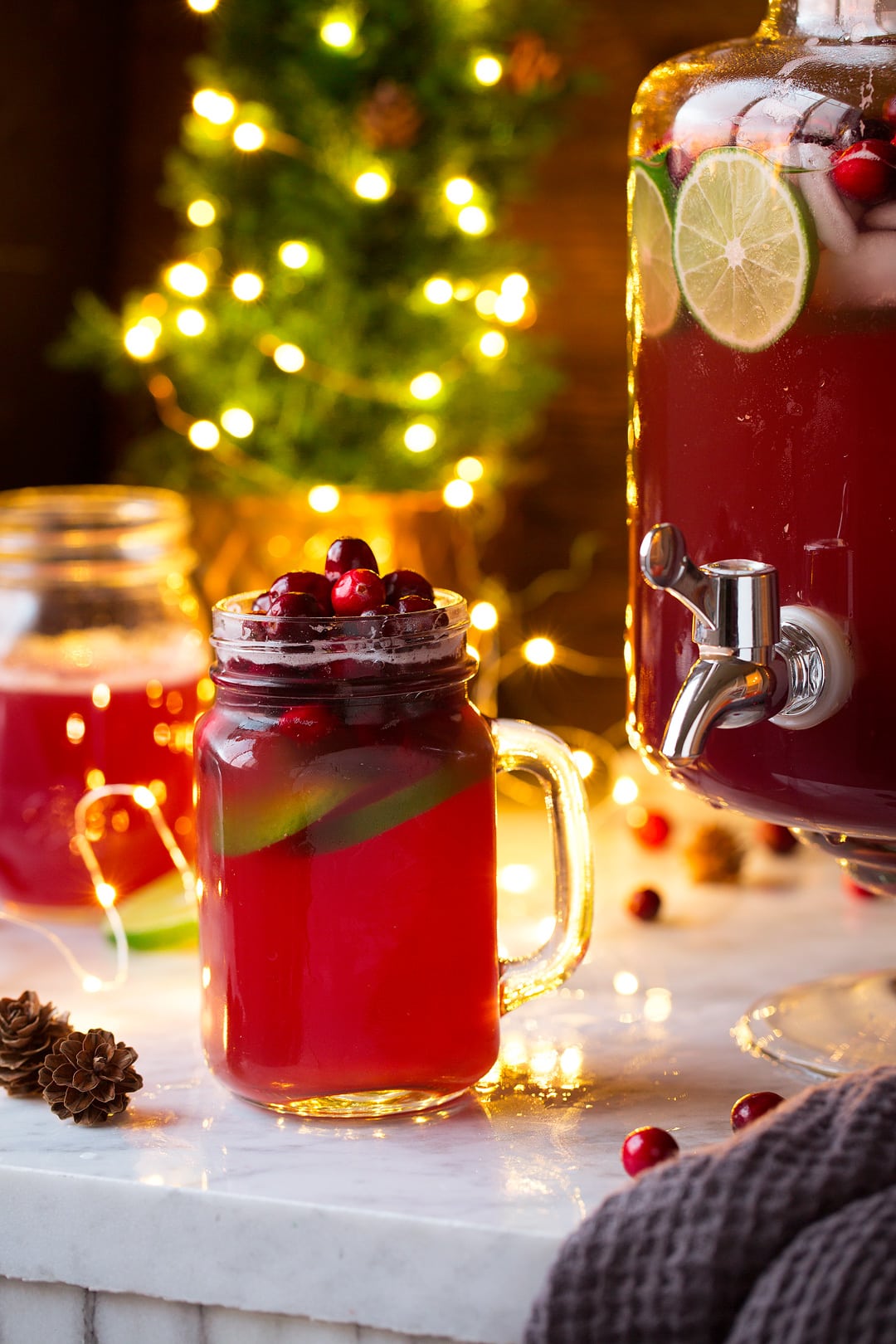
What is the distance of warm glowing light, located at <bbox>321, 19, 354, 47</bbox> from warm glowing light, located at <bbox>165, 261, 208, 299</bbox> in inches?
8.3

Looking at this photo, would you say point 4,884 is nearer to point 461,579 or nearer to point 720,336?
point 461,579

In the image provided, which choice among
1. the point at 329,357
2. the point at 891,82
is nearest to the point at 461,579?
the point at 329,357

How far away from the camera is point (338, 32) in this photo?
1.29 m

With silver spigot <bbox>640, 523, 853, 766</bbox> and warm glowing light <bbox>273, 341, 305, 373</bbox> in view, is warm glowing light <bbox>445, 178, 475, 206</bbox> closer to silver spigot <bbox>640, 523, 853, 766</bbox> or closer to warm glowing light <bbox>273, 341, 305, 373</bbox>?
warm glowing light <bbox>273, 341, 305, 373</bbox>

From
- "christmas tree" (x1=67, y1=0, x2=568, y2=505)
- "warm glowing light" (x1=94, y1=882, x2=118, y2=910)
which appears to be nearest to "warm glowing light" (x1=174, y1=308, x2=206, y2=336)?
"christmas tree" (x1=67, y1=0, x2=568, y2=505)

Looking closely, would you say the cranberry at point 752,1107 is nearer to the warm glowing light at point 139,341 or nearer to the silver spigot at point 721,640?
the silver spigot at point 721,640

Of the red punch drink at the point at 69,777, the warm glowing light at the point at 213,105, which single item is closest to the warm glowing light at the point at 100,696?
the red punch drink at the point at 69,777

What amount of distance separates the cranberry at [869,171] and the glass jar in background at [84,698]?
1.96 ft

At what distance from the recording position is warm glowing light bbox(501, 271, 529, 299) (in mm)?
1384

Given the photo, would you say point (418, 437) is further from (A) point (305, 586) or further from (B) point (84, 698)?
(A) point (305, 586)

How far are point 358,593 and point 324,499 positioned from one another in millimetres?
576

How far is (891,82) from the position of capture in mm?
777

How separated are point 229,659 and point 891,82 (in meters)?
0.42

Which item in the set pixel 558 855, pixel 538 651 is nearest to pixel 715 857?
pixel 538 651
